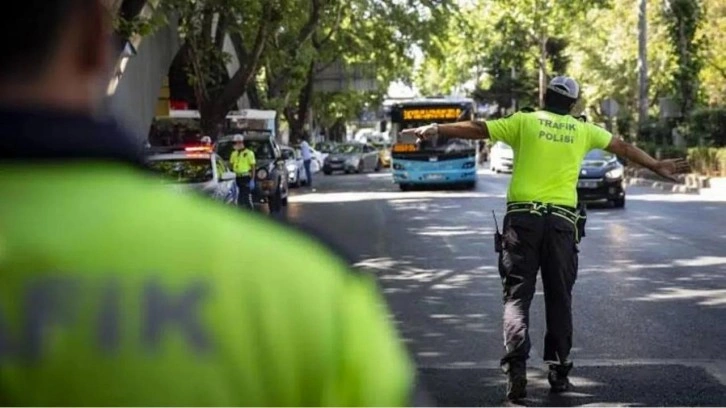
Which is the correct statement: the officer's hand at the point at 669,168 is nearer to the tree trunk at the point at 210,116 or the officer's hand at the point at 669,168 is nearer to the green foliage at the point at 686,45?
the tree trunk at the point at 210,116

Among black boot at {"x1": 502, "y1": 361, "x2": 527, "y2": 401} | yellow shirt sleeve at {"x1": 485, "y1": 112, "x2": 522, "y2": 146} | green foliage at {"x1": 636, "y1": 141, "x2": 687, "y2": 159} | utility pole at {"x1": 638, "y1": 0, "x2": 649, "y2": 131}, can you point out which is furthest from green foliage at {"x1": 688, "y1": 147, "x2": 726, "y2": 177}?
black boot at {"x1": 502, "y1": 361, "x2": 527, "y2": 401}

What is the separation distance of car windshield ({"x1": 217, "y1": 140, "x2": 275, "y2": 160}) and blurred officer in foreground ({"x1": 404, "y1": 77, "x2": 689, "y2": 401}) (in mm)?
18622

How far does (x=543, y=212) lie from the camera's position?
6.21 meters

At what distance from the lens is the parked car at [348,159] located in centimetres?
5009

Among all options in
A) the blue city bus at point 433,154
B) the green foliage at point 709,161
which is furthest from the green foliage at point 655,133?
the blue city bus at point 433,154

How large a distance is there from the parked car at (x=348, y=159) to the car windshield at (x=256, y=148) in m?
23.8

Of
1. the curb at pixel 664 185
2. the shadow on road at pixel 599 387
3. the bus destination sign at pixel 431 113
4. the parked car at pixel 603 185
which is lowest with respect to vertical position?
the curb at pixel 664 185

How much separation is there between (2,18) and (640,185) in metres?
34.2

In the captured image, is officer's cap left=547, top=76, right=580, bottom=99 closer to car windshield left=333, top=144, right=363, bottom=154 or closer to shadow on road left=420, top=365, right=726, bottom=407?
shadow on road left=420, top=365, right=726, bottom=407

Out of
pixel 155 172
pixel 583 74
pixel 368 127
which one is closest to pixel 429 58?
pixel 583 74

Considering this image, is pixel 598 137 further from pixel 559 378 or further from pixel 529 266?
pixel 559 378

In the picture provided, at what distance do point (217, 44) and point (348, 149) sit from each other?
19497mm

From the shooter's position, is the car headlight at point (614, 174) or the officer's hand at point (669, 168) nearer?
the officer's hand at point (669, 168)

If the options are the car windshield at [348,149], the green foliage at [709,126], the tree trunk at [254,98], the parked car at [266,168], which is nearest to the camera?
the parked car at [266,168]
